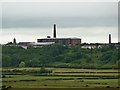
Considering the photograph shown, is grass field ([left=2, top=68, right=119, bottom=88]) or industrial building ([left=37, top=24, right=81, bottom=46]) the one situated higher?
industrial building ([left=37, top=24, right=81, bottom=46])

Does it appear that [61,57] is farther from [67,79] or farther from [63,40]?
[63,40]

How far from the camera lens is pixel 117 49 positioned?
155 feet

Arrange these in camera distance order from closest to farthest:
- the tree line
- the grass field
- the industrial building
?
the grass field, the tree line, the industrial building

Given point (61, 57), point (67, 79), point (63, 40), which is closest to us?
point (67, 79)

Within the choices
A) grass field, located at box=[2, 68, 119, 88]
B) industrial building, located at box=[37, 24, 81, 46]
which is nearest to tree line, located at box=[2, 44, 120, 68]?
grass field, located at box=[2, 68, 119, 88]

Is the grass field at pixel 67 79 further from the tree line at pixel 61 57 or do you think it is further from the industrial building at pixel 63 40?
the industrial building at pixel 63 40

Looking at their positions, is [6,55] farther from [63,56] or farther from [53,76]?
[53,76]

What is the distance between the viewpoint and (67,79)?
3194cm

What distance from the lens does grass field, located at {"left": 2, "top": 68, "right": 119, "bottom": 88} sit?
1110 inches

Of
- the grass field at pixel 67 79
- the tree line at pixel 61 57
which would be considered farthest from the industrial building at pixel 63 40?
the grass field at pixel 67 79

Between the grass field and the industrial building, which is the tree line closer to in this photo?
the grass field

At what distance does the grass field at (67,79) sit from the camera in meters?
28.2

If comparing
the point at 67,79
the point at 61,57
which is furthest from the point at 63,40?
the point at 67,79

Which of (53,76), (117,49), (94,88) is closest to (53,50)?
(117,49)
